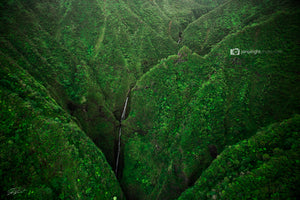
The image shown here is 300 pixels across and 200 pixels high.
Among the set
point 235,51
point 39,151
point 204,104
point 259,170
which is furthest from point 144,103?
point 259,170

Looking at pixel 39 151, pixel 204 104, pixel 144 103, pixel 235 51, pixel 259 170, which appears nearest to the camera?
pixel 259 170

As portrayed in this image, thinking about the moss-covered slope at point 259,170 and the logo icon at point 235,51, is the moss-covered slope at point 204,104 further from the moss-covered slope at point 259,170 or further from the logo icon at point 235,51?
the moss-covered slope at point 259,170

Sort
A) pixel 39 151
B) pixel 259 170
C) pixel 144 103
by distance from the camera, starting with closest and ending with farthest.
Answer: pixel 259 170 → pixel 39 151 → pixel 144 103

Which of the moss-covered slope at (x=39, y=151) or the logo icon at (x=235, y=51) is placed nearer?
the moss-covered slope at (x=39, y=151)

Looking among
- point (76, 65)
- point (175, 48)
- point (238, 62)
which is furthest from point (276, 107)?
point (76, 65)

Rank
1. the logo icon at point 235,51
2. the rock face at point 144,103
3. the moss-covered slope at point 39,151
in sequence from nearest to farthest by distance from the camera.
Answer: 1. the moss-covered slope at point 39,151
2. the rock face at point 144,103
3. the logo icon at point 235,51

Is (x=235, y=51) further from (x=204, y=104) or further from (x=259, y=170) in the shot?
(x=259, y=170)

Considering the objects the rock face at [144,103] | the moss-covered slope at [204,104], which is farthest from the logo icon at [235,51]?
the moss-covered slope at [204,104]

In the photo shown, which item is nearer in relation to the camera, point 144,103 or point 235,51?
point 235,51

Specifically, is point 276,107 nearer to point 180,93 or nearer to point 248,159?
point 248,159

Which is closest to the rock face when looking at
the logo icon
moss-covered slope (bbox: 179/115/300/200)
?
moss-covered slope (bbox: 179/115/300/200)
